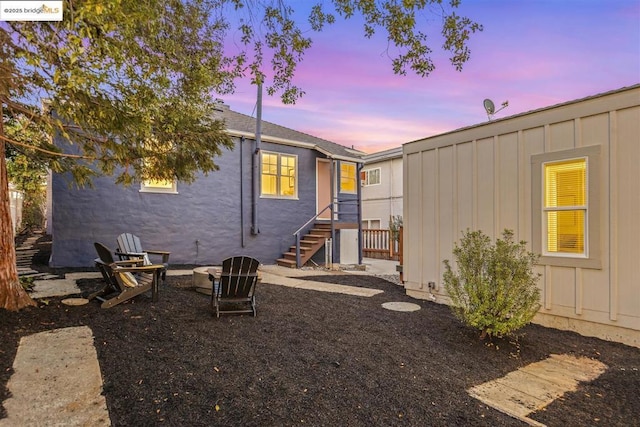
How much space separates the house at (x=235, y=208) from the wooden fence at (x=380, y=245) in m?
1.80

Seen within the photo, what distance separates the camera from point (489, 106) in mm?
7262

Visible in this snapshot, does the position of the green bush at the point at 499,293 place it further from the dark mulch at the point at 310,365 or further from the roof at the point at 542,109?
the roof at the point at 542,109


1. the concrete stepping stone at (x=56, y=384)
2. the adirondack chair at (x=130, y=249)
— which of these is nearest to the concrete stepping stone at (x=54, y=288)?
the adirondack chair at (x=130, y=249)

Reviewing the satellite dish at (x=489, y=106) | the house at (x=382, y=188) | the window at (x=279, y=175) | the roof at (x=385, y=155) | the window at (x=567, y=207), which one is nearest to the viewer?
the window at (x=567, y=207)

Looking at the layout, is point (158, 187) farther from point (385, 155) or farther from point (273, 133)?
point (385, 155)

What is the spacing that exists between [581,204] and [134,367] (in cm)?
538

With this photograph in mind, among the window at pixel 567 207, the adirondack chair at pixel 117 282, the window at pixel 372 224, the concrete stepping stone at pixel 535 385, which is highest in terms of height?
the window at pixel 567 207

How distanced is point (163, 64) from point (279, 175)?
7489 millimetres

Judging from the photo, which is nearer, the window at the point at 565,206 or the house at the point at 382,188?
the window at the point at 565,206

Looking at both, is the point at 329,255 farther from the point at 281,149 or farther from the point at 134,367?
the point at 134,367

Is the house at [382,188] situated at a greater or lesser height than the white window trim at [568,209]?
greater

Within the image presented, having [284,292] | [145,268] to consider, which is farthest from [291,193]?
[145,268]

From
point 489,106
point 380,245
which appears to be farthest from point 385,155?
point 489,106

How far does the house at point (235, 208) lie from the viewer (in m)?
8.77
